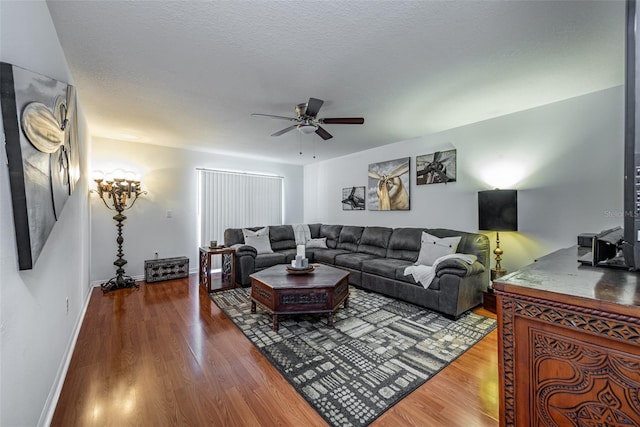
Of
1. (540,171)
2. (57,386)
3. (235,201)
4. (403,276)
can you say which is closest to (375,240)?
(403,276)

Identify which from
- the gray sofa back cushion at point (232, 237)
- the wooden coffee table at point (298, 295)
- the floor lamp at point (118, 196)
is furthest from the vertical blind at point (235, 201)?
the wooden coffee table at point (298, 295)

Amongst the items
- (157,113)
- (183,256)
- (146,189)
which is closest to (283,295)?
(157,113)

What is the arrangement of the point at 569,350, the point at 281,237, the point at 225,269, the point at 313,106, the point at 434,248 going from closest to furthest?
1. the point at 569,350
2. the point at 313,106
3. the point at 434,248
4. the point at 225,269
5. the point at 281,237

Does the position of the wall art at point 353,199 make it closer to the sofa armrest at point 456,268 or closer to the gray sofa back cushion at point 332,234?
the gray sofa back cushion at point 332,234

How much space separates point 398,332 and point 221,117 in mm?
3371

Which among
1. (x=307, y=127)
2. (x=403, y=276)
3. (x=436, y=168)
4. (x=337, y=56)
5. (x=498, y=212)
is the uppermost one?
(x=337, y=56)

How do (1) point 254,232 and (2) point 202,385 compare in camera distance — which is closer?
(2) point 202,385

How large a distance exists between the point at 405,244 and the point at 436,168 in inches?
52.4

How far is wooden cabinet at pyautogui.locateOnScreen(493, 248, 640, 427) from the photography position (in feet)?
2.42

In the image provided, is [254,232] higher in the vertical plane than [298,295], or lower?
higher

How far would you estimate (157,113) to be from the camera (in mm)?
3336

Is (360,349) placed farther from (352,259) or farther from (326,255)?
(326,255)

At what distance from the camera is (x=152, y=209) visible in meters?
4.84

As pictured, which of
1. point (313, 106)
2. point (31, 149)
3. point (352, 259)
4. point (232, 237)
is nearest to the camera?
point (31, 149)
